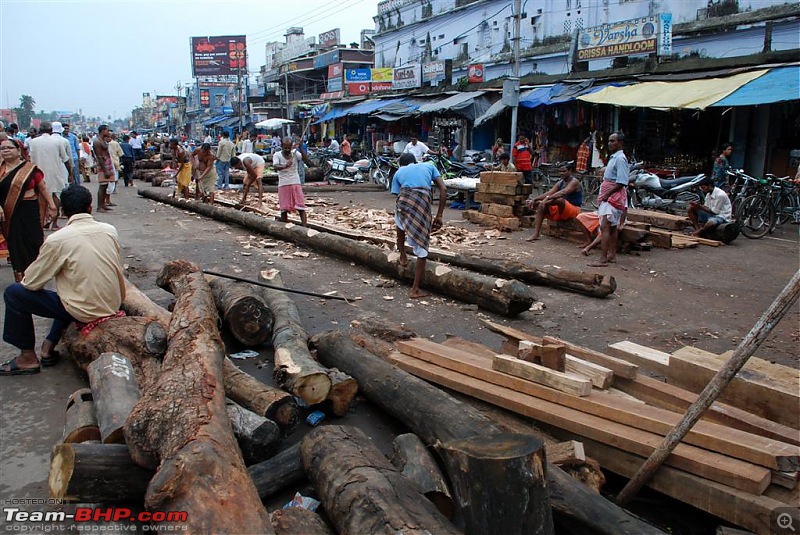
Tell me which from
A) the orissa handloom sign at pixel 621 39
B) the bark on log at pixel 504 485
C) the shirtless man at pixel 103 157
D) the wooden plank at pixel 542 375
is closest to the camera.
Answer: the bark on log at pixel 504 485

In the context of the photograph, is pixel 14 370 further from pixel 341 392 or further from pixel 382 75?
pixel 382 75

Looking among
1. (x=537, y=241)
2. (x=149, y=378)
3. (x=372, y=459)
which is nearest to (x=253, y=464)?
(x=372, y=459)

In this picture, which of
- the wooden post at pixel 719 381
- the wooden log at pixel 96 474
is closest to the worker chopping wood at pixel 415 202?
the wooden post at pixel 719 381

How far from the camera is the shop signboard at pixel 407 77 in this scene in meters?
26.2

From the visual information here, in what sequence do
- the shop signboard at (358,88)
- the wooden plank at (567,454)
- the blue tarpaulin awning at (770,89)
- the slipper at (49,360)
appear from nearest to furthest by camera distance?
the wooden plank at (567,454) → the slipper at (49,360) → the blue tarpaulin awning at (770,89) → the shop signboard at (358,88)

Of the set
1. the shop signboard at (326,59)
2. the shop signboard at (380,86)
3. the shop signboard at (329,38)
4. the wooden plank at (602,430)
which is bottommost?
the wooden plank at (602,430)

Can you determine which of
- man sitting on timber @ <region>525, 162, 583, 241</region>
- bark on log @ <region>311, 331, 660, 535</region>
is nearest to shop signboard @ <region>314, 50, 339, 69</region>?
man sitting on timber @ <region>525, 162, 583, 241</region>

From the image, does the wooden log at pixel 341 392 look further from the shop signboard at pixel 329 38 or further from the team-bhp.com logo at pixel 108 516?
the shop signboard at pixel 329 38

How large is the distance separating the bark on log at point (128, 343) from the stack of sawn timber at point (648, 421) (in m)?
1.81

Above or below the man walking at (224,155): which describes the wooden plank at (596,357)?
below

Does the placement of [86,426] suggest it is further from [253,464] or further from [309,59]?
[309,59]

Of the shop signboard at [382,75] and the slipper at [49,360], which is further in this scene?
the shop signboard at [382,75]

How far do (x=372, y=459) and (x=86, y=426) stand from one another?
174 centimetres

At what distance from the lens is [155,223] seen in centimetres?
1316
